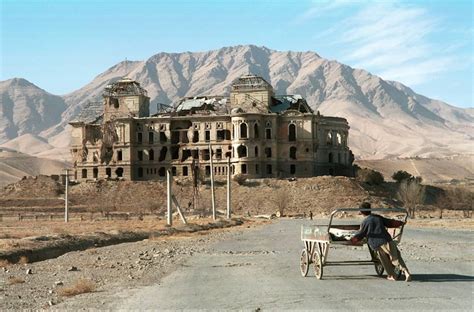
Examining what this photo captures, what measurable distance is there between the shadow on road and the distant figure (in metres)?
0.64

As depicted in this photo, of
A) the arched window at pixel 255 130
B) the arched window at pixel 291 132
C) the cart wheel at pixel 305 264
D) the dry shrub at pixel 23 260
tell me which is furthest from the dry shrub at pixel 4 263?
the arched window at pixel 291 132

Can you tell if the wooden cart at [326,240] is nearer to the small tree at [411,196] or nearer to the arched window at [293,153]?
the small tree at [411,196]

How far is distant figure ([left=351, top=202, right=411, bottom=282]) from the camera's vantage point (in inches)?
710

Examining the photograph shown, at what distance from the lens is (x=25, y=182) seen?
4542 inches

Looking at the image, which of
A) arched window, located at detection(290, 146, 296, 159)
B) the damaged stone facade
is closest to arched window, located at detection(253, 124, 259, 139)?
the damaged stone facade

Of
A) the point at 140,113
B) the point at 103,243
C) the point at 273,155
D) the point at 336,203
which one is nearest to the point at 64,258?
the point at 103,243

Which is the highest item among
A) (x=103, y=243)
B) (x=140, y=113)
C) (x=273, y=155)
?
(x=140, y=113)

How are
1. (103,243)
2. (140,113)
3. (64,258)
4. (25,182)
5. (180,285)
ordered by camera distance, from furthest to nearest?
(140,113)
(25,182)
(103,243)
(64,258)
(180,285)

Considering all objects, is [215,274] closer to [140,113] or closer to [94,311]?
[94,311]

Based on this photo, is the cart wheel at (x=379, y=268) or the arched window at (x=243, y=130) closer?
the cart wheel at (x=379, y=268)

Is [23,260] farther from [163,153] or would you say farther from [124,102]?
[124,102]

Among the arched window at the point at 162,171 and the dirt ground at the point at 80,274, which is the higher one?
the arched window at the point at 162,171

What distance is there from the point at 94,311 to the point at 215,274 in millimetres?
7056

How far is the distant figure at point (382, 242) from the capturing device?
59.2 ft
